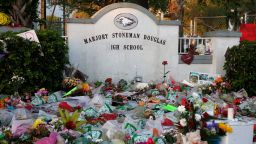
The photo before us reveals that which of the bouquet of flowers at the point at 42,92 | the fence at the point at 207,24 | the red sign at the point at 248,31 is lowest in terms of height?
the bouquet of flowers at the point at 42,92

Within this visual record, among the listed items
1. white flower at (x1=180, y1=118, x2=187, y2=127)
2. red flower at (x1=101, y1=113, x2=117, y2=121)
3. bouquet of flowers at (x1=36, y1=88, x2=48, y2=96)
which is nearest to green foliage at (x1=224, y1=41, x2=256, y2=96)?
red flower at (x1=101, y1=113, x2=117, y2=121)

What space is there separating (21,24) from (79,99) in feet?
12.0

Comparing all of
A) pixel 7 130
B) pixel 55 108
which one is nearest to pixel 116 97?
pixel 55 108

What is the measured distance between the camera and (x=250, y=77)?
12.0 meters

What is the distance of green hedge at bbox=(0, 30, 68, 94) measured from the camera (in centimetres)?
1032

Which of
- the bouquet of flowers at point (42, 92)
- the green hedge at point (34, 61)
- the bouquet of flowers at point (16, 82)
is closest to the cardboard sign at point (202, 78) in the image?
the green hedge at point (34, 61)

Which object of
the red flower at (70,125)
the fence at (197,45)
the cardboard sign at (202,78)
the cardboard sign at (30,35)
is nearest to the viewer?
the red flower at (70,125)

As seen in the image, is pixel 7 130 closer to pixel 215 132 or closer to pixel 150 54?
pixel 215 132

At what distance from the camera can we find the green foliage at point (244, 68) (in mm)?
12070

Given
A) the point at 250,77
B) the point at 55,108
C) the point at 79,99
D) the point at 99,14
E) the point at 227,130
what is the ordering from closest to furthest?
1. the point at 227,130
2. the point at 55,108
3. the point at 79,99
4. the point at 250,77
5. the point at 99,14

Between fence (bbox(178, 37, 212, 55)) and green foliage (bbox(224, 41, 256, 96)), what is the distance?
4.69ft

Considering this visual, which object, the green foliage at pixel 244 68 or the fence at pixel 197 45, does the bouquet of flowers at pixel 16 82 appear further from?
the green foliage at pixel 244 68

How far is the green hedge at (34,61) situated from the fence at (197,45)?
13.1ft

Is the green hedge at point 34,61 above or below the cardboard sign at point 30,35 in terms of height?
below
